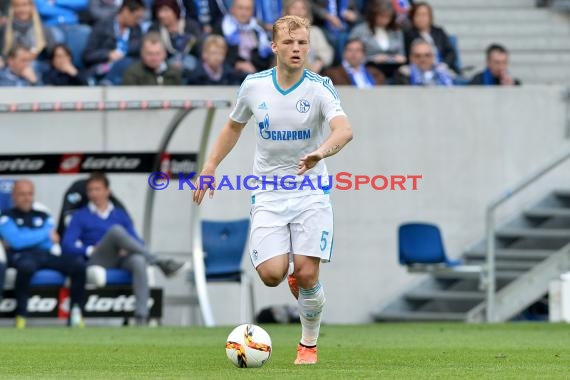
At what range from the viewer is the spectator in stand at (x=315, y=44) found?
63.7ft

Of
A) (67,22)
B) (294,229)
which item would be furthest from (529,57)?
(294,229)

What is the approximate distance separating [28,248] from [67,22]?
373cm

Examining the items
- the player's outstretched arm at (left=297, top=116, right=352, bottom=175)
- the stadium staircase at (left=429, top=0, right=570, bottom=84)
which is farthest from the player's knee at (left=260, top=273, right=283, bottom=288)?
the stadium staircase at (left=429, top=0, right=570, bottom=84)

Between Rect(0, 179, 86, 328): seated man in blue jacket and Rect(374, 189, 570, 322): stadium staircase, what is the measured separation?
4.25 m

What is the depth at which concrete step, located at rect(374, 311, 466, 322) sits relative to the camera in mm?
19719

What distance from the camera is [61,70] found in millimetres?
18969

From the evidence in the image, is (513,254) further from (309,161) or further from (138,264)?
(309,161)

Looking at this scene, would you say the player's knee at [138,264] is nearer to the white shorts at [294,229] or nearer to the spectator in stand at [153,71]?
the spectator in stand at [153,71]

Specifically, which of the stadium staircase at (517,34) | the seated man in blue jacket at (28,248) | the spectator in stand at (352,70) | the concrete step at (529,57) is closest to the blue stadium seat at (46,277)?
the seated man in blue jacket at (28,248)

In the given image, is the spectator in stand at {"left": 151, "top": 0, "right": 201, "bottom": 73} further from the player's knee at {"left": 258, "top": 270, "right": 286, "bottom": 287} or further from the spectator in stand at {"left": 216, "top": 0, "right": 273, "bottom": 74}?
the player's knee at {"left": 258, "top": 270, "right": 286, "bottom": 287}

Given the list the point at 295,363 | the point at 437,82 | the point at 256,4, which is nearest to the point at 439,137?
the point at 437,82

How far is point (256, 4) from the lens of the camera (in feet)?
68.2

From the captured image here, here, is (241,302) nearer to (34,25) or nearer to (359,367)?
(34,25)

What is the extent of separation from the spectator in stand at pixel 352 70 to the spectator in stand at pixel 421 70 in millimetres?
503
